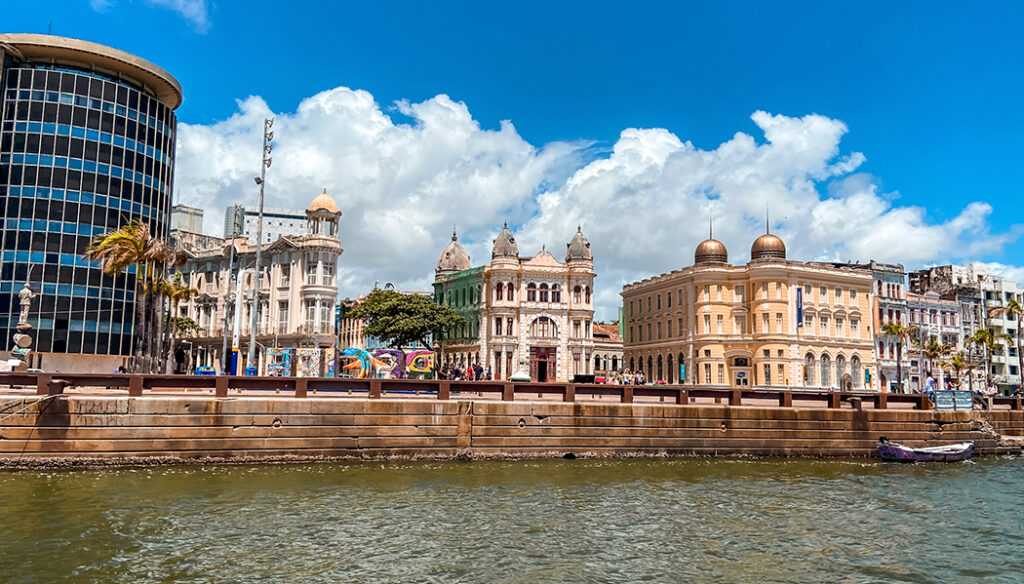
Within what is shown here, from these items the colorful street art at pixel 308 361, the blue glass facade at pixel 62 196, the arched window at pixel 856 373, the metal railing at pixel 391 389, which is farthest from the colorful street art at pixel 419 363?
the arched window at pixel 856 373

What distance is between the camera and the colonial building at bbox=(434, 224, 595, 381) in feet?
281

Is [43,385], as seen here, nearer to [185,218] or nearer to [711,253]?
[711,253]

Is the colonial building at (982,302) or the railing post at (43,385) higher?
the colonial building at (982,302)

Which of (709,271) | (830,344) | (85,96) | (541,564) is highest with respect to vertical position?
(85,96)

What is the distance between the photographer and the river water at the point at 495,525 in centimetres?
1644

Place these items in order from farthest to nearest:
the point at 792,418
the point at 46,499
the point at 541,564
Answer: the point at 792,418, the point at 46,499, the point at 541,564

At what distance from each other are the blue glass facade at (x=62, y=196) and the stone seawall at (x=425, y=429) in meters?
39.1

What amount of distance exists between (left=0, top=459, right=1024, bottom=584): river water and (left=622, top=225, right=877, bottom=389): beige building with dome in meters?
50.3

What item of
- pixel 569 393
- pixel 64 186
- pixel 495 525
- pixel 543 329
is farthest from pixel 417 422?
pixel 543 329

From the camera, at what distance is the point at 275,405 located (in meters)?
29.4

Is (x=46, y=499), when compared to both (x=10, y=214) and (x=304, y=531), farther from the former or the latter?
(x=10, y=214)

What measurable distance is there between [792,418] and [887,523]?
13618 millimetres

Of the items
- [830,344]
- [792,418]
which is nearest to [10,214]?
A: [792,418]

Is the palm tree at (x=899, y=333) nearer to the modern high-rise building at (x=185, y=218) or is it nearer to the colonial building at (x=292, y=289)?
the colonial building at (x=292, y=289)
